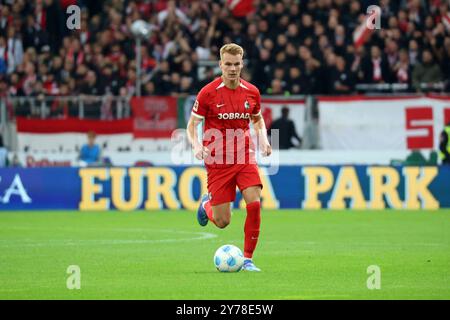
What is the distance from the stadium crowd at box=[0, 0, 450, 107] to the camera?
26.6m

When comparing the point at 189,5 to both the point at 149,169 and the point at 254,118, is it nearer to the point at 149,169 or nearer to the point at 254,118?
the point at 149,169

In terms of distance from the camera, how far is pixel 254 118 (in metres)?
13.3

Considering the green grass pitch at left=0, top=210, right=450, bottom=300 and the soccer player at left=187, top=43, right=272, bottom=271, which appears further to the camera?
the soccer player at left=187, top=43, right=272, bottom=271

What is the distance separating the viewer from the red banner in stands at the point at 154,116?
25672mm

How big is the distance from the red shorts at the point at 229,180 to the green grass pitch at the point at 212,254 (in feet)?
2.74

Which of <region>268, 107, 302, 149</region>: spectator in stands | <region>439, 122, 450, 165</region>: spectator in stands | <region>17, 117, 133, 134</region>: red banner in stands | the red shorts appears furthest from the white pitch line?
<region>439, 122, 450, 165</region>: spectator in stands

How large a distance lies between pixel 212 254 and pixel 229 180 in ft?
6.98

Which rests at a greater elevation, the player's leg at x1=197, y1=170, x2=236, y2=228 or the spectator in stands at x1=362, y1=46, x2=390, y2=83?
the spectator in stands at x1=362, y1=46, x2=390, y2=83

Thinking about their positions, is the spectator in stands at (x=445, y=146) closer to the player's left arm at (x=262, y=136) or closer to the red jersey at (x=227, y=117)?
the player's left arm at (x=262, y=136)

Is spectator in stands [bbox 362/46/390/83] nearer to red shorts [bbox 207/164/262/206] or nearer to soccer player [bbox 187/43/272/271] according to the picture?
soccer player [bbox 187/43/272/271]

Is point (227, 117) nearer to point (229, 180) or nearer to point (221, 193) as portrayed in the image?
point (229, 180)

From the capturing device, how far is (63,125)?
85.1 feet

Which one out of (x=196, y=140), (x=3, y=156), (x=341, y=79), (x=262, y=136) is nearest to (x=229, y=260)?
(x=196, y=140)
